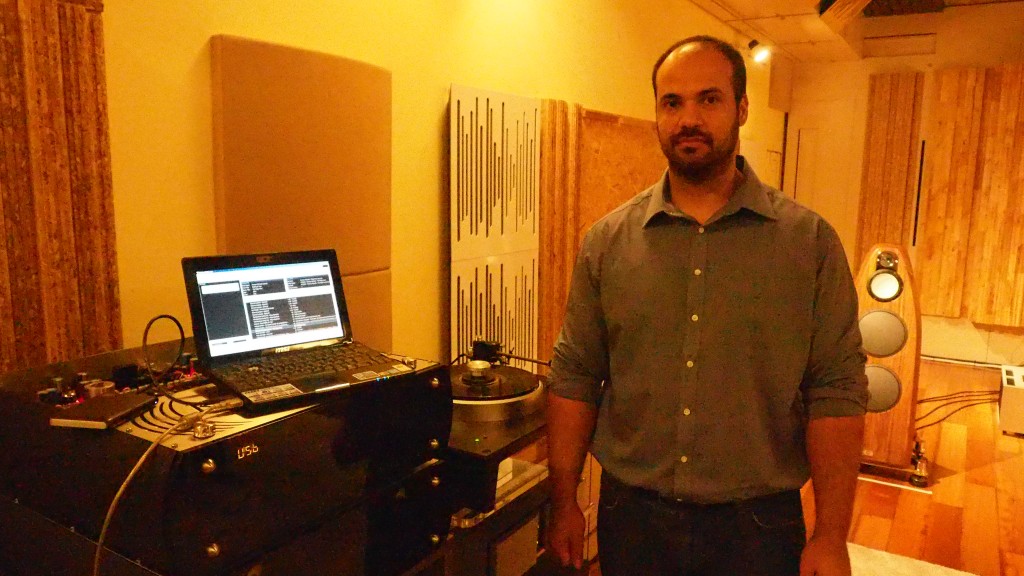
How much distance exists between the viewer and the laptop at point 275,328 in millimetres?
1148

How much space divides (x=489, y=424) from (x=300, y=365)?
1.44ft

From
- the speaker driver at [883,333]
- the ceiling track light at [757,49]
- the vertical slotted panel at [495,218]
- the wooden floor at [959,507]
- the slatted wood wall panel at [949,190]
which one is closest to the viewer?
the vertical slotted panel at [495,218]

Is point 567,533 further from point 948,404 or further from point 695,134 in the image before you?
point 948,404

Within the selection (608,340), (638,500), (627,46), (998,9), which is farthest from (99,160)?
(998,9)

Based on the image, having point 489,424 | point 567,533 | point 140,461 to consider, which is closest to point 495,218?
point 489,424

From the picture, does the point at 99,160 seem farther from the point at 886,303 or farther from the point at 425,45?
the point at 886,303

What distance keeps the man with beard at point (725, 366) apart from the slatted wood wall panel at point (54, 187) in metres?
1.04

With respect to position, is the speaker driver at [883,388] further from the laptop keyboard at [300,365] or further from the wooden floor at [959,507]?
the laptop keyboard at [300,365]

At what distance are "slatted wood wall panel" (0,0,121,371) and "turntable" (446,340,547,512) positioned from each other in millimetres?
748

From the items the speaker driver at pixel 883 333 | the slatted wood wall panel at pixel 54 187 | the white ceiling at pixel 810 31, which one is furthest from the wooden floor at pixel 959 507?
the slatted wood wall panel at pixel 54 187

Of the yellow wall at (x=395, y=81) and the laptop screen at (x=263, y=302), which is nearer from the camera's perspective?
the laptop screen at (x=263, y=302)

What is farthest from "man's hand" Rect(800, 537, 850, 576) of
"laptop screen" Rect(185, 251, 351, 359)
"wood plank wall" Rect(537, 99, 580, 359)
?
"wood plank wall" Rect(537, 99, 580, 359)

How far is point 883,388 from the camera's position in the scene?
3.35 m

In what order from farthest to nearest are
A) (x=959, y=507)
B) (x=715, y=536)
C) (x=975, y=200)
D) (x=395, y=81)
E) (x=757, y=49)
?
(x=975, y=200)
(x=757, y=49)
(x=959, y=507)
(x=395, y=81)
(x=715, y=536)
